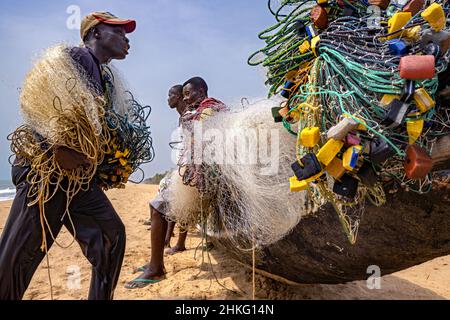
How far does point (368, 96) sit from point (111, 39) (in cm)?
221

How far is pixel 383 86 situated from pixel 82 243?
7.40 ft

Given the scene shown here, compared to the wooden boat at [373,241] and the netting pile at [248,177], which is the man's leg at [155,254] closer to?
the netting pile at [248,177]

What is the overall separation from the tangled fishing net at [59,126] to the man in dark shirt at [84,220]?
0.17 ft

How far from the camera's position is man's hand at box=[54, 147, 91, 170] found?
2346 mm

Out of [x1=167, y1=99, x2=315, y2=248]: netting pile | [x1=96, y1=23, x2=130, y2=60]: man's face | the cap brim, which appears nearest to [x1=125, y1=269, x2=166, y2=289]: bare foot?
[x1=167, y1=99, x2=315, y2=248]: netting pile

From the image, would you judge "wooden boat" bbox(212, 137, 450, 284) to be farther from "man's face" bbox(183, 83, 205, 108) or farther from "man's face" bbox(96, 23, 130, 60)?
"man's face" bbox(183, 83, 205, 108)

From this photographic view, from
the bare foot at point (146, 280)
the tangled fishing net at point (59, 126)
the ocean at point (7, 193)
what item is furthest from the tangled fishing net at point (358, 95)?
the ocean at point (7, 193)

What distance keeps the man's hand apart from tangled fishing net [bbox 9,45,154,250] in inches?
1.0

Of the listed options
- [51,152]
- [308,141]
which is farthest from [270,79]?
[51,152]

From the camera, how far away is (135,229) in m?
7.28

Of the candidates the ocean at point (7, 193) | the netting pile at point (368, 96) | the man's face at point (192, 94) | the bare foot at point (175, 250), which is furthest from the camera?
the ocean at point (7, 193)

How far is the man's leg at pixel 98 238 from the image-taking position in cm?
261

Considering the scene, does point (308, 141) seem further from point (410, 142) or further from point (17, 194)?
point (17, 194)

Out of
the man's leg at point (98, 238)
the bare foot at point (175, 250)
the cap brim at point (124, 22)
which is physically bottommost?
the bare foot at point (175, 250)
